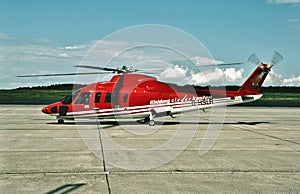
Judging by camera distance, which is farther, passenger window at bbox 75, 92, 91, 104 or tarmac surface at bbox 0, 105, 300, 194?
passenger window at bbox 75, 92, 91, 104

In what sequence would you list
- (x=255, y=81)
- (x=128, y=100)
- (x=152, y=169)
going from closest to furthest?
(x=152, y=169) → (x=128, y=100) → (x=255, y=81)

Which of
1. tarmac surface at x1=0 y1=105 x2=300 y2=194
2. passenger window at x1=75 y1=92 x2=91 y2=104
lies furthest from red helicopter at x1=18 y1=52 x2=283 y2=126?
tarmac surface at x1=0 y1=105 x2=300 y2=194

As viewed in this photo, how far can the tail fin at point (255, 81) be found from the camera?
21219mm

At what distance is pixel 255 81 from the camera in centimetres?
2131

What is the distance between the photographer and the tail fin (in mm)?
21219

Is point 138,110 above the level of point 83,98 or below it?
below

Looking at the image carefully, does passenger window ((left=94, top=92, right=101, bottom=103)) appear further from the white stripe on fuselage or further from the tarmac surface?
the tarmac surface

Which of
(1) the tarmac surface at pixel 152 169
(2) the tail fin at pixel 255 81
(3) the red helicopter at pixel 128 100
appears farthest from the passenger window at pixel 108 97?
(2) the tail fin at pixel 255 81

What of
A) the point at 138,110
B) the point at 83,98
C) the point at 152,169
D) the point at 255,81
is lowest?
the point at 152,169

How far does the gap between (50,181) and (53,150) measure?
420 centimetres

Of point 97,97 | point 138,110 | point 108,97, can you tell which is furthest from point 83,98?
point 138,110

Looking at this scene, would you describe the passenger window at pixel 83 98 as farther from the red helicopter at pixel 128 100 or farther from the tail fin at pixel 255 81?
the tail fin at pixel 255 81

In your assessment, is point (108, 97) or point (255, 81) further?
point (255, 81)

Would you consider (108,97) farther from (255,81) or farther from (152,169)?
(152,169)
